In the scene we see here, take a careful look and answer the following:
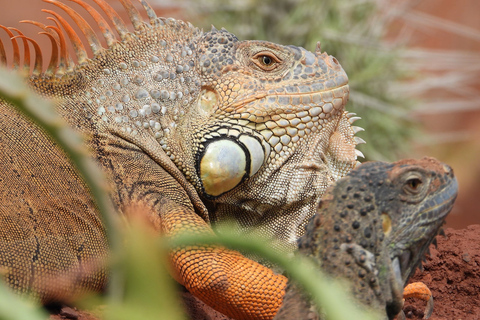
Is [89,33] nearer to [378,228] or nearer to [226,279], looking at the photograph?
[226,279]

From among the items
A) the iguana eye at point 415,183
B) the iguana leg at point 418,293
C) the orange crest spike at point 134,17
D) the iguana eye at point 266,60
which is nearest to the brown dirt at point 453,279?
the iguana leg at point 418,293

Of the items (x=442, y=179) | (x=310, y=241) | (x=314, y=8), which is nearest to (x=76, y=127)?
(x=310, y=241)

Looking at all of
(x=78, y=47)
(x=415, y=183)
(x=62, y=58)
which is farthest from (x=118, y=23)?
(x=415, y=183)

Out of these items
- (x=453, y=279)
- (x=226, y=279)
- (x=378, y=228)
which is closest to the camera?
(x=378, y=228)

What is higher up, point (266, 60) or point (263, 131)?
point (266, 60)

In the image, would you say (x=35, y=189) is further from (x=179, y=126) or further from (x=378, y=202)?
(x=378, y=202)

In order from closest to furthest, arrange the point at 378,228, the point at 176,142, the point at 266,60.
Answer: the point at 378,228, the point at 176,142, the point at 266,60

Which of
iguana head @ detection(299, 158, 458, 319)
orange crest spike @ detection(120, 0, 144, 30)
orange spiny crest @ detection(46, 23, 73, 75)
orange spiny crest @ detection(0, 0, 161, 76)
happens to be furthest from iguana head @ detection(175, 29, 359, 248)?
iguana head @ detection(299, 158, 458, 319)

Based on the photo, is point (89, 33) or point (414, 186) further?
point (89, 33)

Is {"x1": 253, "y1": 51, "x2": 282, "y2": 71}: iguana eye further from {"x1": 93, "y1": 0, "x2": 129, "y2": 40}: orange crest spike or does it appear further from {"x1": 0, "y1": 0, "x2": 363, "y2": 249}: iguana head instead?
{"x1": 93, "y1": 0, "x2": 129, "y2": 40}: orange crest spike
